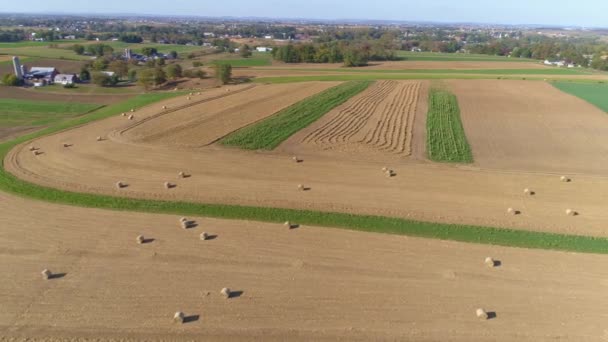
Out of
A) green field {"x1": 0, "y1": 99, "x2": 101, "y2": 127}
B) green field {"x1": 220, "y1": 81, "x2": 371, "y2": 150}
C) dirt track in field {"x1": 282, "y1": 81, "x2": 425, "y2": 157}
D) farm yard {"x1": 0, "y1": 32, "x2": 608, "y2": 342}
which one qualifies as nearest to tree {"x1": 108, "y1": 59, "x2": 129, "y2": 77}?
green field {"x1": 0, "y1": 99, "x2": 101, "y2": 127}

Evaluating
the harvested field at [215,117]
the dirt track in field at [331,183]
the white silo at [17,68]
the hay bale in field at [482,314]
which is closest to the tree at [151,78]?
the harvested field at [215,117]

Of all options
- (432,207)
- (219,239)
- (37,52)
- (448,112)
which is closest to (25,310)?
(219,239)

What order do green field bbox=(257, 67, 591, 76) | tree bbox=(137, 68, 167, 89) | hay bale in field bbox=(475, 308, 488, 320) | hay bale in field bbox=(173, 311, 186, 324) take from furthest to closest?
green field bbox=(257, 67, 591, 76), tree bbox=(137, 68, 167, 89), hay bale in field bbox=(475, 308, 488, 320), hay bale in field bbox=(173, 311, 186, 324)

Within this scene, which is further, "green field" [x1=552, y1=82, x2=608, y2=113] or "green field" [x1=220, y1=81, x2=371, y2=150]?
"green field" [x1=552, y1=82, x2=608, y2=113]

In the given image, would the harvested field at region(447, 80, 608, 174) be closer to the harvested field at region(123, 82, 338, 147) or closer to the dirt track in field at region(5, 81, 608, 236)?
the dirt track in field at region(5, 81, 608, 236)

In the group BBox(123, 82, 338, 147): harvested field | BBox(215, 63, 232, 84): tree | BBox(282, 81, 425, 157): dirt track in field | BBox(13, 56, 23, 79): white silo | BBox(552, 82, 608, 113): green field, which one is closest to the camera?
BBox(282, 81, 425, 157): dirt track in field

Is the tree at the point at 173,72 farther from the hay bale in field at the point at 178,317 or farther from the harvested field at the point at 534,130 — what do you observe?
the hay bale in field at the point at 178,317
